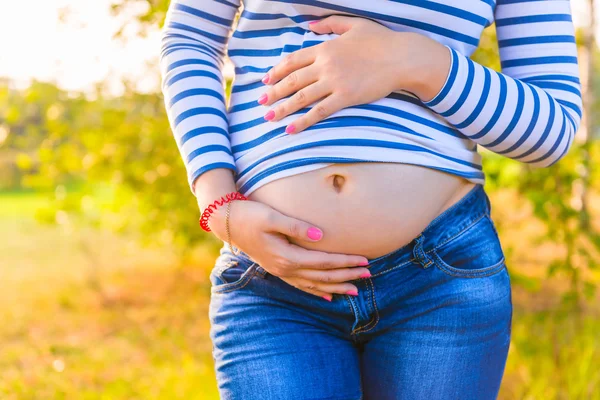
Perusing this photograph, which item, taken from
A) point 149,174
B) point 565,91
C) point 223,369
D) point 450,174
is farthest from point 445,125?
point 149,174

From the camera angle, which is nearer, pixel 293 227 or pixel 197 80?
pixel 293 227

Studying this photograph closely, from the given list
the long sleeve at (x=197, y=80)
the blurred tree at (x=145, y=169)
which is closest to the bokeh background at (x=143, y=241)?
the blurred tree at (x=145, y=169)

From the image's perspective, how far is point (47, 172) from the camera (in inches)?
141

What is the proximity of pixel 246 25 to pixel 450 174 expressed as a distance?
50 cm

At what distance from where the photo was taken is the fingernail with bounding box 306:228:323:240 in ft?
3.50

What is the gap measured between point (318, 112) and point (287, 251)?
0.83 feet

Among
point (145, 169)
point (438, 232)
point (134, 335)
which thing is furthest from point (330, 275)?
point (134, 335)

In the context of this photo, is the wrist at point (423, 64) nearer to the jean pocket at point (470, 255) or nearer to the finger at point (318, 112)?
the finger at point (318, 112)

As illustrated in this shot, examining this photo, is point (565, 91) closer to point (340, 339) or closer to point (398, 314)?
point (398, 314)

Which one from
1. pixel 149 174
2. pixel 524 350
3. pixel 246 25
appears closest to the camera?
pixel 246 25

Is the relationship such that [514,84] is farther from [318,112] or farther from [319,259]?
[319,259]

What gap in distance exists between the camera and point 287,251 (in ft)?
3.47

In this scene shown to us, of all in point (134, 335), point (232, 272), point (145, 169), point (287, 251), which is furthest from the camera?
point (134, 335)

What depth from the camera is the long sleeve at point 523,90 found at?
1101 mm
